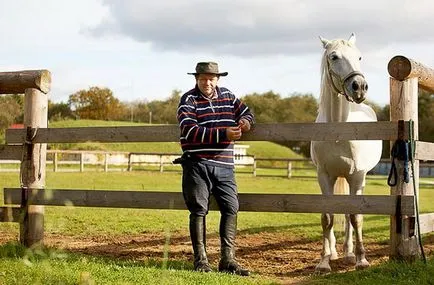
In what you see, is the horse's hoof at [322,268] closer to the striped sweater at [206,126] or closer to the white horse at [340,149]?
the white horse at [340,149]

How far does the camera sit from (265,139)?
6180mm

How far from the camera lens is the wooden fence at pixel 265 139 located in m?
5.77

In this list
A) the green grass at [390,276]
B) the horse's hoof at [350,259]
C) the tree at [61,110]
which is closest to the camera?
the green grass at [390,276]

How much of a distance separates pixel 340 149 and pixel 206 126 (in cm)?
165

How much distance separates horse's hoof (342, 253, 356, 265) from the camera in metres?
7.18

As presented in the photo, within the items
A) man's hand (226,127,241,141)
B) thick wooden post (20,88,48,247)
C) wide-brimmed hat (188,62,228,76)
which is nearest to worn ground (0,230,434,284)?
thick wooden post (20,88,48,247)

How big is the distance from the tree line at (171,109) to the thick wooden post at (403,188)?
153 feet

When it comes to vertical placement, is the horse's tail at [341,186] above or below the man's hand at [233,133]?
below

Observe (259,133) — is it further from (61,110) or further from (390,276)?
(61,110)

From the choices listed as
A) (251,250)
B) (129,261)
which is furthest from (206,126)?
(251,250)

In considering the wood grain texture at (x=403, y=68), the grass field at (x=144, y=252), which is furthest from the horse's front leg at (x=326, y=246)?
the wood grain texture at (x=403, y=68)

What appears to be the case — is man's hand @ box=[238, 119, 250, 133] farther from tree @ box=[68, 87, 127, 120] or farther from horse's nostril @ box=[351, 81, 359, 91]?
tree @ box=[68, 87, 127, 120]

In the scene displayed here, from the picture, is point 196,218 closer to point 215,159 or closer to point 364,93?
point 215,159

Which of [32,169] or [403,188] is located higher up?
[32,169]
